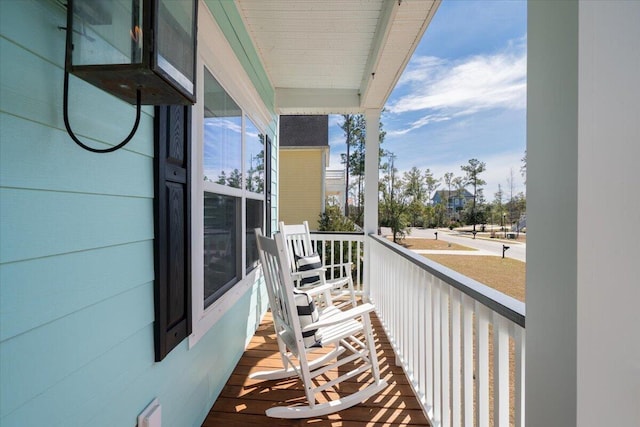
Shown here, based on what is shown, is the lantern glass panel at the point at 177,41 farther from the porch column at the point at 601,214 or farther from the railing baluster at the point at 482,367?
the railing baluster at the point at 482,367

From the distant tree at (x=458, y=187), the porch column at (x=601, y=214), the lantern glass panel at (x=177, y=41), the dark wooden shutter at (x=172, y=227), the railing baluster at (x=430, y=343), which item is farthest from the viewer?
the distant tree at (x=458, y=187)

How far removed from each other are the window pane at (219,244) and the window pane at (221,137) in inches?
6.5

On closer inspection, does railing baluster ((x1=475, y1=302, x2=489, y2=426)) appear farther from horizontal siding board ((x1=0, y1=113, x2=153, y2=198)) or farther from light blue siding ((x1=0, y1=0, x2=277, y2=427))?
horizontal siding board ((x1=0, y1=113, x2=153, y2=198))

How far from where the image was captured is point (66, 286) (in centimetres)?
85

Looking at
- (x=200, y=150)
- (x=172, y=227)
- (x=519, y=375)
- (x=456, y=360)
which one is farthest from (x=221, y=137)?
(x=519, y=375)

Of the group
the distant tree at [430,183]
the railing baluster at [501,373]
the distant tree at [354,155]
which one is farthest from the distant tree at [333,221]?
the railing baluster at [501,373]

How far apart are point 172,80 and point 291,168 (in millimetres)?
9077

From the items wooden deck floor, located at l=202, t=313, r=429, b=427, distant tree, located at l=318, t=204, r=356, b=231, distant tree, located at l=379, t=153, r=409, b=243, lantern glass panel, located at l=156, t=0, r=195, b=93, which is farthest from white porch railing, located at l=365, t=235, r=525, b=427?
distant tree, located at l=318, t=204, r=356, b=231

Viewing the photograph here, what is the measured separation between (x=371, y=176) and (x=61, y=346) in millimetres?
3688

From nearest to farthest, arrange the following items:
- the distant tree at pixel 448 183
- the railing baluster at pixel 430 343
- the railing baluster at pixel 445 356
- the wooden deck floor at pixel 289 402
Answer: the railing baluster at pixel 445 356, the railing baluster at pixel 430 343, the wooden deck floor at pixel 289 402, the distant tree at pixel 448 183

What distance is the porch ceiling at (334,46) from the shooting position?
2424mm

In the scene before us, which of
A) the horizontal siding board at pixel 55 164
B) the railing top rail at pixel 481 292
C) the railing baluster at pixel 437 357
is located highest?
the horizontal siding board at pixel 55 164

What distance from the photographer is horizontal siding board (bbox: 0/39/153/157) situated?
Result: 71cm

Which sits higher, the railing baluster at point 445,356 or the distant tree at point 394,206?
the distant tree at point 394,206
